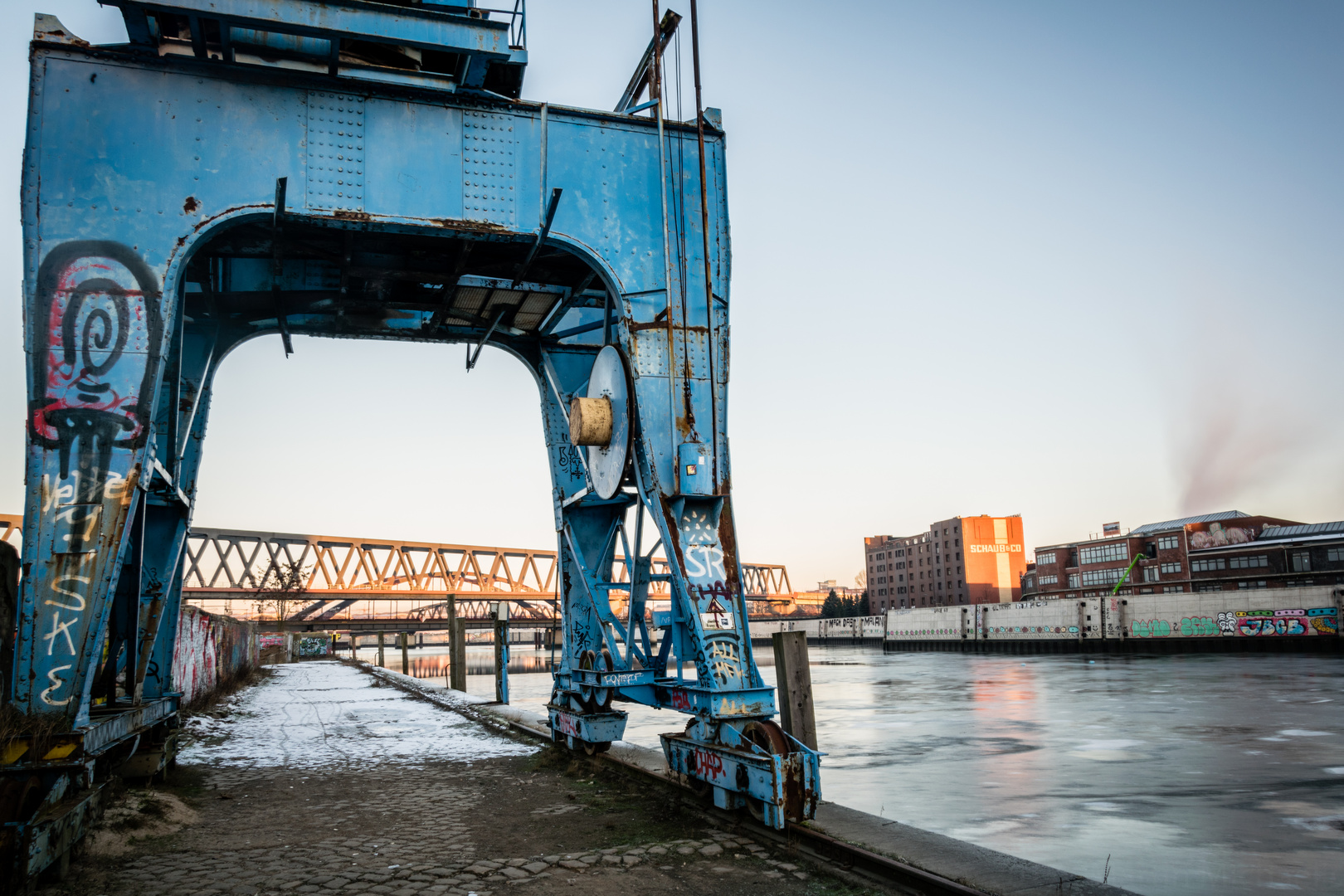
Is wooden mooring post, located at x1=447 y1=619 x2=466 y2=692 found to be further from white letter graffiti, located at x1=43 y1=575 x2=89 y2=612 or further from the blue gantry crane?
white letter graffiti, located at x1=43 y1=575 x2=89 y2=612

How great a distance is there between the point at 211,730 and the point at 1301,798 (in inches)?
689

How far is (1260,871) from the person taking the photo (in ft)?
27.0

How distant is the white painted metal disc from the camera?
28.1 feet

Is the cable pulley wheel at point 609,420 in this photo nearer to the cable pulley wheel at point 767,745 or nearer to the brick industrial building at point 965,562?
the cable pulley wheel at point 767,745

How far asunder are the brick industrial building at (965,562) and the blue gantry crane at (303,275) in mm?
131880

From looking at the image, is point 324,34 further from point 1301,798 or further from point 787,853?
point 1301,798

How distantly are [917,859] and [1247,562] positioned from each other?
8846 cm

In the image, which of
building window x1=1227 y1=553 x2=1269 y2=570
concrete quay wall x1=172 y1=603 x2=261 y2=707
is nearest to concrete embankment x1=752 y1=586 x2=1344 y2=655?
building window x1=1227 y1=553 x2=1269 y2=570

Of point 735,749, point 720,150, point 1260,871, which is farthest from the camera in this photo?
point 720,150

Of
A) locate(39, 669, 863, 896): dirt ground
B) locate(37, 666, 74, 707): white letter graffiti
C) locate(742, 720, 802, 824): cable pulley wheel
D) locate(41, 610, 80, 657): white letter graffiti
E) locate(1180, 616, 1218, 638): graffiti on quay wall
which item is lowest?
locate(1180, 616, 1218, 638): graffiti on quay wall

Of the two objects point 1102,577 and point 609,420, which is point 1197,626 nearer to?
point 1102,577

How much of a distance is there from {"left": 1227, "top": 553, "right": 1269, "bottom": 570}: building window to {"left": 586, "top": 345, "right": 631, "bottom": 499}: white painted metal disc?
86.2m

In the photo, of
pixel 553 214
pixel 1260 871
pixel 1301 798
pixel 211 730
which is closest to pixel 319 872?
pixel 553 214

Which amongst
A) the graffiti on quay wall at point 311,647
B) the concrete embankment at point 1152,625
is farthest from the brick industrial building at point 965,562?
the graffiti on quay wall at point 311,647
